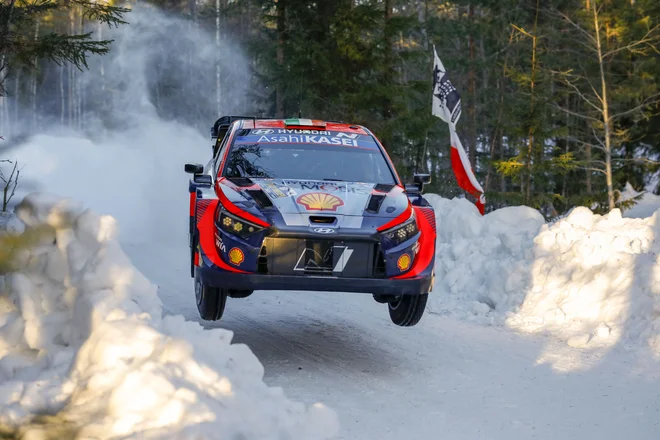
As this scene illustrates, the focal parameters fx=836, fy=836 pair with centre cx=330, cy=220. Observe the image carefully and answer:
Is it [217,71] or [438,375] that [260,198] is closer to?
[438,375]

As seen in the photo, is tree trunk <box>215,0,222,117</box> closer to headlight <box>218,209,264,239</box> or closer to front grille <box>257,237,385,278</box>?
headlight <box>218,209,264,239</box>

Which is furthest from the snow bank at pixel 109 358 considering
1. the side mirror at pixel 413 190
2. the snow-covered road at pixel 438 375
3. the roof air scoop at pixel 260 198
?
the side mirror at pixel 413 190

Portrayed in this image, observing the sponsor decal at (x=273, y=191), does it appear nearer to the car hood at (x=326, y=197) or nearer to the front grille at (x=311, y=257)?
the car hood at (x=326, y=197)

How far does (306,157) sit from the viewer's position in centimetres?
780

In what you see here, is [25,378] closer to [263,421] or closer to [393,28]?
[263,421]

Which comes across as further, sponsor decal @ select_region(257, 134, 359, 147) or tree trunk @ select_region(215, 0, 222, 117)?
tree trunk @ select_region(215, 0, 222, 117)

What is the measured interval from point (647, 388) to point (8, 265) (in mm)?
4732

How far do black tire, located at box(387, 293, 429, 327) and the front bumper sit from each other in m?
0.70

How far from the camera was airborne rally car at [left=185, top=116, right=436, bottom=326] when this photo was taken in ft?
20.6

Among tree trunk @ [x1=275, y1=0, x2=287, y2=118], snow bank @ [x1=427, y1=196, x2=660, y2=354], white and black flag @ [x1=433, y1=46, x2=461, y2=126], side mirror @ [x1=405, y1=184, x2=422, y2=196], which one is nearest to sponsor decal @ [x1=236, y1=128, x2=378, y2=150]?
side mirror @ [x1=405, y1=184, x2=422, y2=196]

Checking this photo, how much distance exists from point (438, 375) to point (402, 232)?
1173 mm

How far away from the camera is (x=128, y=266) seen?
5.15m

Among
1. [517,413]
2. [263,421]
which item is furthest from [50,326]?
[517,413]

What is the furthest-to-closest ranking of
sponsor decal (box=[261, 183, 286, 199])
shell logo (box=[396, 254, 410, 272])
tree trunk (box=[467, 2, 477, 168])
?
tree trunk (box=[467, 2, 477, 168]) → sponsor decal (box=[261, 183, 286, 199]) → shell logo (box=[396, 254, 410, 272])
